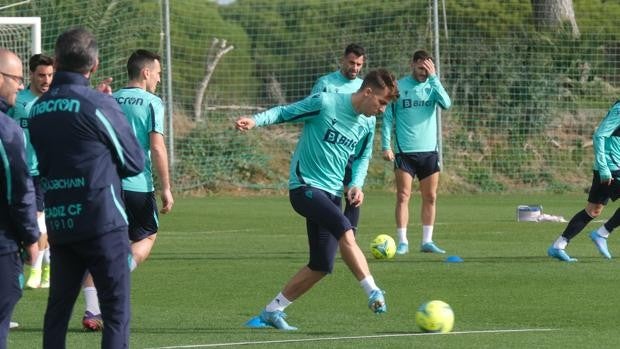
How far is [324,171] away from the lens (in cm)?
1002

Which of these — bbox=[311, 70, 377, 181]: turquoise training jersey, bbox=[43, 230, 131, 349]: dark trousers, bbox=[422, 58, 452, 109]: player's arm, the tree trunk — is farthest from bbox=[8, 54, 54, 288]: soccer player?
the tree trunk

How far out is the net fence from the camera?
2758 cm

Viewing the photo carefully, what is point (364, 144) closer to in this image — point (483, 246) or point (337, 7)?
point (483, 246)

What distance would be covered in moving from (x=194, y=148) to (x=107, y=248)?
20.2m

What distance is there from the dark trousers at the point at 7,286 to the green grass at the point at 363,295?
2.25 metres

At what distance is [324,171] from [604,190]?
541 centimetres

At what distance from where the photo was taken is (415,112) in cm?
1579

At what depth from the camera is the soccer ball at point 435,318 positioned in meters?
9.52

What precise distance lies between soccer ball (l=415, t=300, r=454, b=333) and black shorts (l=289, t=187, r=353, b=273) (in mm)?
785

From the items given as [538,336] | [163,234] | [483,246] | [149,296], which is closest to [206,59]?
[163,234]

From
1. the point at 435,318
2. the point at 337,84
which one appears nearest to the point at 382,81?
the point at 435,318

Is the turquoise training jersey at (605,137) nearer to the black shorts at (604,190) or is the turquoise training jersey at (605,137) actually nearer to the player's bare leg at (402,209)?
the black shorts at (604,190)

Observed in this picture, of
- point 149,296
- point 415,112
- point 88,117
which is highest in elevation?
point 88,117

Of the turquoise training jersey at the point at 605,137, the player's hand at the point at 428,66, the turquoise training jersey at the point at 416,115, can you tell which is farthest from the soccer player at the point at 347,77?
the turquoise training jersey at the point at 605,137
